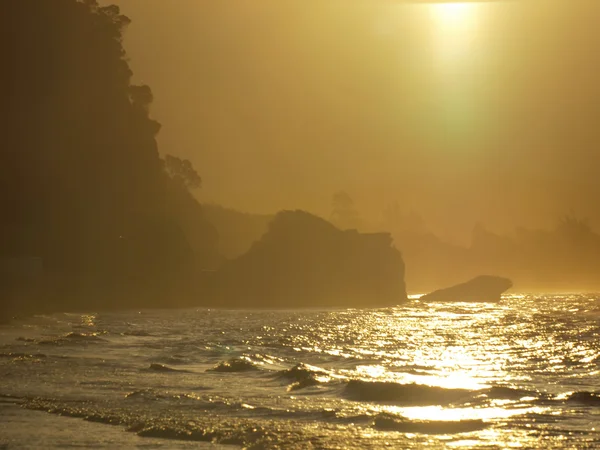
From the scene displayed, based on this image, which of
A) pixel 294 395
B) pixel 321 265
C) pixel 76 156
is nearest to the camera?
pixel 294 395

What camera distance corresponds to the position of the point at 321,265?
175 meters

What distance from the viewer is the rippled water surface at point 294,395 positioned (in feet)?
65.1

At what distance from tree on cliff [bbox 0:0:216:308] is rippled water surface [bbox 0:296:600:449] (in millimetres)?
94972

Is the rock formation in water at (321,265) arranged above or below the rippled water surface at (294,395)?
above

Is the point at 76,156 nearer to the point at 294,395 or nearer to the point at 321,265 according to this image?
the point at 321,265

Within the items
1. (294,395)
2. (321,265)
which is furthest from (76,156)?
(294,395)

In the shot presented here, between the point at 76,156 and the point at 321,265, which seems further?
the point at 321,265

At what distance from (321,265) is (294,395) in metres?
148

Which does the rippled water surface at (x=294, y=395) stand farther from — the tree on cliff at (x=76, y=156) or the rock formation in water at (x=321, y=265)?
the rock formation in water at (x=321, y=265)

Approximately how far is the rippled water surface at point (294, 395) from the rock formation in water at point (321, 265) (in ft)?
392

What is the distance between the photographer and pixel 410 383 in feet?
96.1

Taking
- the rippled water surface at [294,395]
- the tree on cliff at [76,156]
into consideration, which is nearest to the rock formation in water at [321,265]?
the tree on cliff at [76,156]

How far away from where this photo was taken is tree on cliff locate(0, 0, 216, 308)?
458ft

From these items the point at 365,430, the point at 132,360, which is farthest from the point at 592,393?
the point at 132,360
